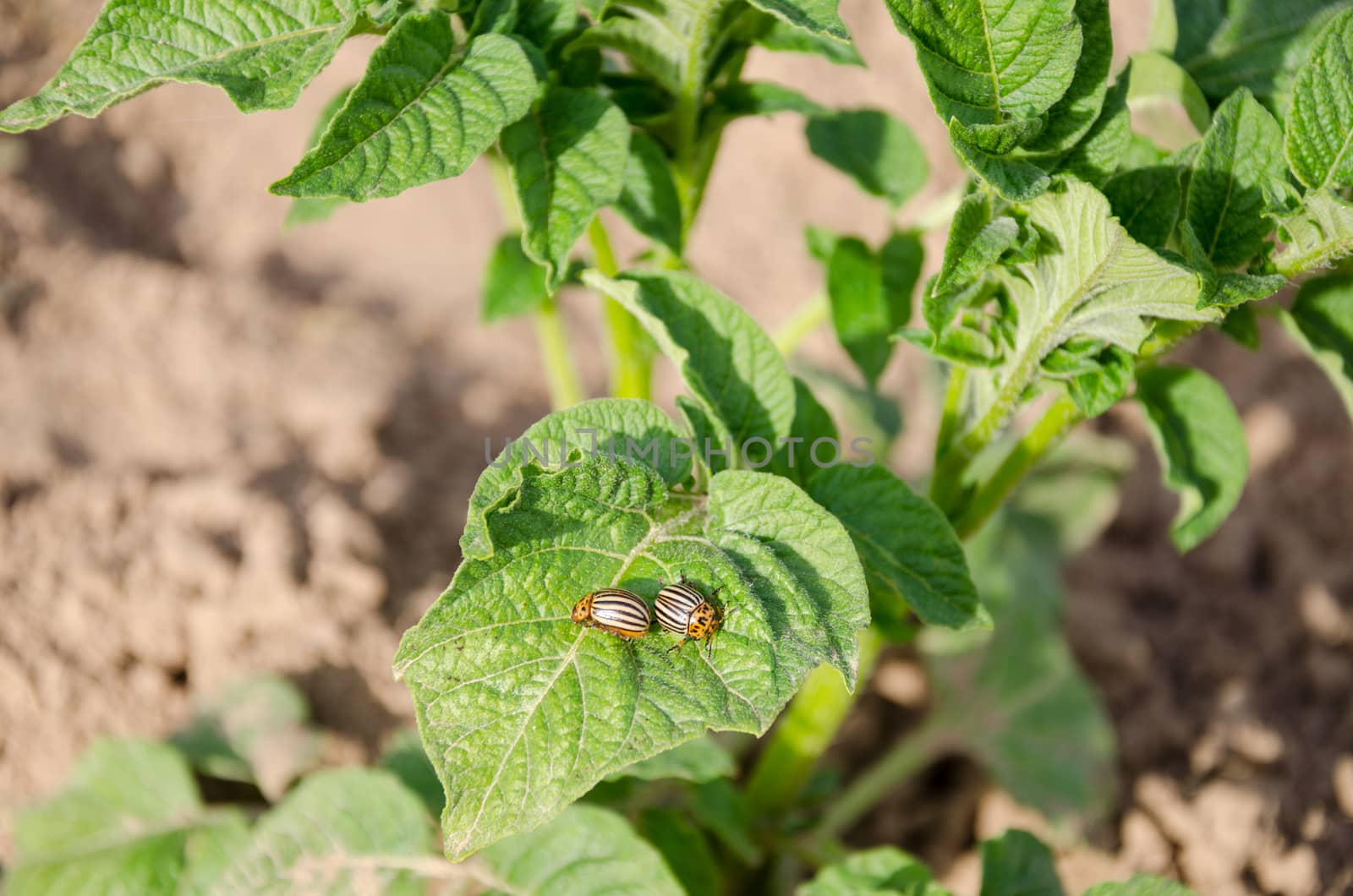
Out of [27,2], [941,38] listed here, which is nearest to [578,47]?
[941,38]

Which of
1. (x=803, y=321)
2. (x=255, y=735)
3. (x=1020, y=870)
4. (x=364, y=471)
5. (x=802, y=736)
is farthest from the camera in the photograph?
(x=364, y=471)

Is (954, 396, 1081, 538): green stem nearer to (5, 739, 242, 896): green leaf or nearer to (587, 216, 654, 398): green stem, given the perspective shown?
(587, 216, 654, 398): green stem

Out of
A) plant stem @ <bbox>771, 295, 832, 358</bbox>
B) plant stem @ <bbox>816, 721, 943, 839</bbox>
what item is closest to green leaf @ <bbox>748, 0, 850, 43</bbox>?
plant stem @ <bbox>771, 295, 832, 358</bbox>

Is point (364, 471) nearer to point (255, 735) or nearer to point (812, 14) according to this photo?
point (255, 735)

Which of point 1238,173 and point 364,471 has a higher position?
point 1238,173

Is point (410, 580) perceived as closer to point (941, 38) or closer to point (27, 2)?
point (941, 38)

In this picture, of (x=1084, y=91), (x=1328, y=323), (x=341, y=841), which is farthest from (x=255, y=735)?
(x=1328, y=323)
